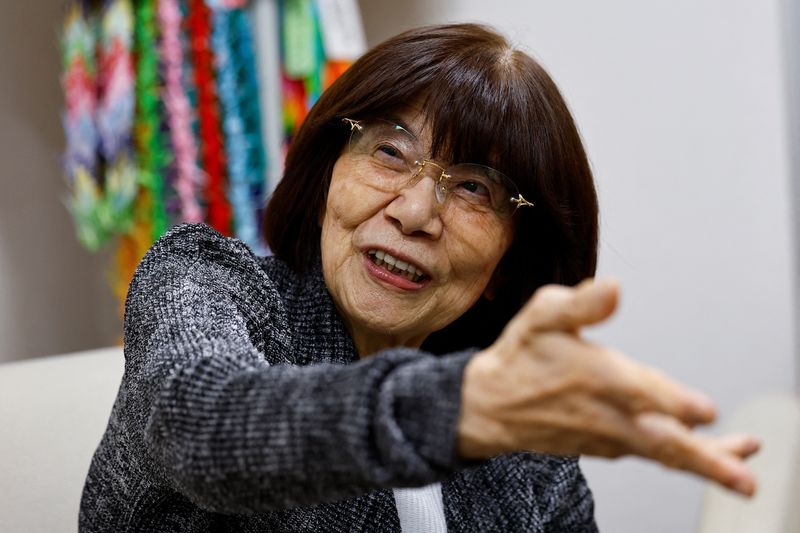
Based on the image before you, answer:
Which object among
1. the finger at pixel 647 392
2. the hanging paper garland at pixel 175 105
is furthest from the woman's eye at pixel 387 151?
the hanging paper garland at pixel 175 105

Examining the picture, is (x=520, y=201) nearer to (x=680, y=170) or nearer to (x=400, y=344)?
(x=400, y=344)

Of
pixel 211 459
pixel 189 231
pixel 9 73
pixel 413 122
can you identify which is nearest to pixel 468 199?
pixel 413 122

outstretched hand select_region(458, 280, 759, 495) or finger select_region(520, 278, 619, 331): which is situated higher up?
finger select_region(520, 278, 619, 331)

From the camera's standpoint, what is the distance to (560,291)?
0.44 meters

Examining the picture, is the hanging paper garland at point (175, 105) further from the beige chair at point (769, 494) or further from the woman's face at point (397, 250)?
the beige chair at point (769, 494)

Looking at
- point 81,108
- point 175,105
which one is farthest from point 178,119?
point 81,108

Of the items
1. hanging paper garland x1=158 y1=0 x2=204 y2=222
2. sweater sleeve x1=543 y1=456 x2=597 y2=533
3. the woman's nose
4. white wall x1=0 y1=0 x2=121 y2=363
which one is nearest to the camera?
the woman's nose

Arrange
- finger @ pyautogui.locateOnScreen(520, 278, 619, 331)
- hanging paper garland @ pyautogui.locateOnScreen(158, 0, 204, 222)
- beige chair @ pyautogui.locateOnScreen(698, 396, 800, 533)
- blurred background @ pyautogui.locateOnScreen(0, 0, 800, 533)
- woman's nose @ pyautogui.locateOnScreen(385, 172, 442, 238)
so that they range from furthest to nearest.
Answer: blurred background @ pyautogui.locateOnScreen(0, 0, 800, 533) < hanging paper garland @ pyautogui.locateOnScreen(158, 0, 204, 222) < beige chair @ pyautogui.locateOnScreen(698, 396, 800, 533) < woman's nose @ pyautogui.locateOnScreen(385, 172, 442, 238) < finger @ pyautogui.locateOnScreen(520, 278, 619, 331)

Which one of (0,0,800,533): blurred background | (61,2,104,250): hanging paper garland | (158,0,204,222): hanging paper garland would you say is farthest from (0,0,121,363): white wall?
(158,0,204,222): hanging paper garland

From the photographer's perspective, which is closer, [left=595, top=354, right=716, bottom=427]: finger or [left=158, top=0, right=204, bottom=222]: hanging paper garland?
[left=595, top=354, right=716, bottom=427]: finger

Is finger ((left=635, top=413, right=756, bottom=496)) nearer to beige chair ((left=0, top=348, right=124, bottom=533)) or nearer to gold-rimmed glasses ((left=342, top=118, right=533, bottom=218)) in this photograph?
gold-rimmed glasses ((left=342, top=118, right=533, bottom=218))

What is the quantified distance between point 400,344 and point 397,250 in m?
0.16

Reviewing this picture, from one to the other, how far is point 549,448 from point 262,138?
1.29 meters

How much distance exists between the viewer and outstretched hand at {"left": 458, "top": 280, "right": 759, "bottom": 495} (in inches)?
16.9
